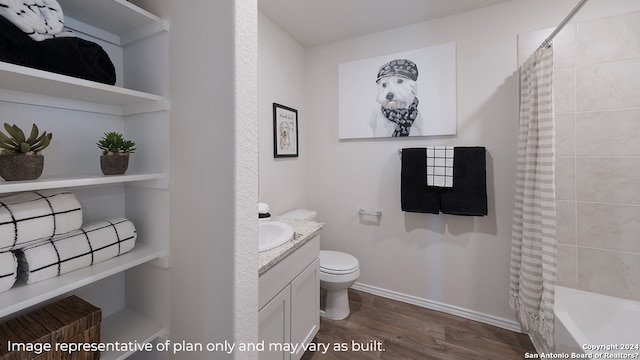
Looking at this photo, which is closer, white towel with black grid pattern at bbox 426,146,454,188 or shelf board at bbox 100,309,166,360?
shelf board at bbox 100,309,166,360

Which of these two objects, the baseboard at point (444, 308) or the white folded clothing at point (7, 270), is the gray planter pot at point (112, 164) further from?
the baseboard at point (444, 308)

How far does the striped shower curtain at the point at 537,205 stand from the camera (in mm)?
1401

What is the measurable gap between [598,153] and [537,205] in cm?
58

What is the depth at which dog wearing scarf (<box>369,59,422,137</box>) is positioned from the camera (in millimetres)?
2062

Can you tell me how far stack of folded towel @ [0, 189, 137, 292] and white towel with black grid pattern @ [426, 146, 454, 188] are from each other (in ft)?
6.47

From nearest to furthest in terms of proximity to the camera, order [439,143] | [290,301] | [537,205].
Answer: [290,301] → [537,205] → [439,143]

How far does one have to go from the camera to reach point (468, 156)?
1.86 meters

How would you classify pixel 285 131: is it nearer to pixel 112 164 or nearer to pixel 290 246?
pixel 290 246

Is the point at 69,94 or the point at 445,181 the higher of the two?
the point at 69,94

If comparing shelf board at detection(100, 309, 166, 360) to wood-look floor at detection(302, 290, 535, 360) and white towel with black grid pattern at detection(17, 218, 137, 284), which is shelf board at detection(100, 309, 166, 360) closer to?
white towel with black grid pattern at detection(17, 218, 137, 284)

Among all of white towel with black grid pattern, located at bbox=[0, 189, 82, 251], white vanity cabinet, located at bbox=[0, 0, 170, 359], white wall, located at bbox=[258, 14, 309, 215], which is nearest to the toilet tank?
white wall, located at bbox=[258, 14, 309, 215]

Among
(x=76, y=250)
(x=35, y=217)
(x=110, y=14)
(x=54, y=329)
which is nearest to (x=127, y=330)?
(x=54, y=329)

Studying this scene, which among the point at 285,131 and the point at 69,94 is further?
the point at 285,131

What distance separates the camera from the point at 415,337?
1775 millimetres
